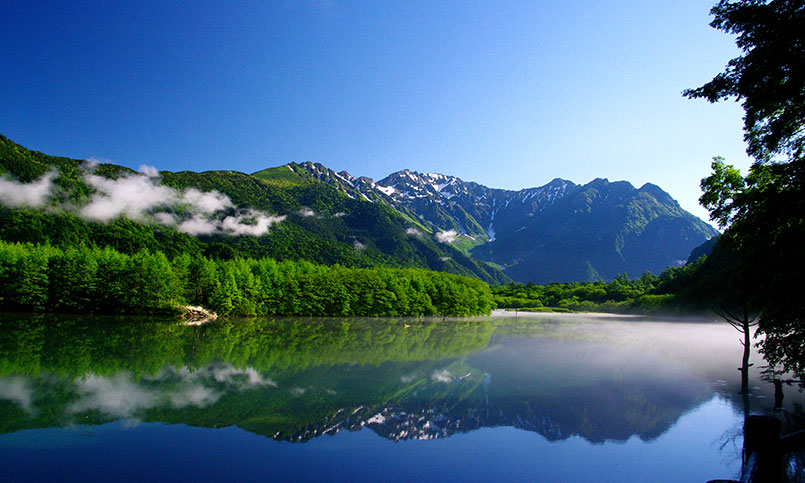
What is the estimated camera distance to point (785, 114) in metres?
10.9

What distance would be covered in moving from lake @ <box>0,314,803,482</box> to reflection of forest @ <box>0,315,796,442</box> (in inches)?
4.2

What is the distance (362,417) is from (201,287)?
224 feet

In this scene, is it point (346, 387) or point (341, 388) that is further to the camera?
point (346, 387)

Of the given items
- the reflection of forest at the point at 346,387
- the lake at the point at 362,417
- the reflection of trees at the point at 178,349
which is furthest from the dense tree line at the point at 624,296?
the lake at the point at 362,417

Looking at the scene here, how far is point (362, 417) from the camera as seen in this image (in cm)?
1477

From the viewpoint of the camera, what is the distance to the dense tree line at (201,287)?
64.6m

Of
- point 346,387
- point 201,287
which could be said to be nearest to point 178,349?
point 346,387

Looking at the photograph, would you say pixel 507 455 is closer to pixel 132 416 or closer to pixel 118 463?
pixel 118 463

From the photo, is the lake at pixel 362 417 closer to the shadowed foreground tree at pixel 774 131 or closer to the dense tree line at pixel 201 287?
the shadowed foreground tree at pixel 774 131

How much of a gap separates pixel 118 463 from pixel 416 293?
80728 mm

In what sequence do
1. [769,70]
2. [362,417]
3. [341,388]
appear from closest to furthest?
1. [769,70]
2. [362,417]
3. [341,388]

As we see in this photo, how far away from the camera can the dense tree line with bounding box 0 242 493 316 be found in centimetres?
6456

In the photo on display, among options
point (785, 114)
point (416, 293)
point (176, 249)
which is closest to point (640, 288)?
point (416, 293)

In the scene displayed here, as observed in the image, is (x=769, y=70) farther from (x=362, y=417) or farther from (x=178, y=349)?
(x=178, y=349)
